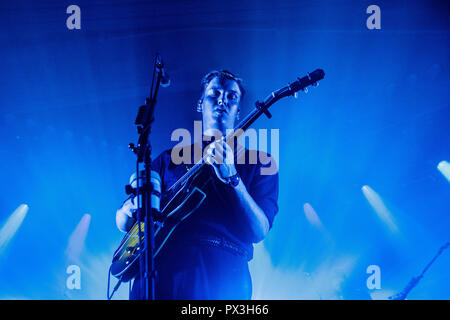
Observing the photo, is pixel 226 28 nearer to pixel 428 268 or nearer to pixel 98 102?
pixel 98 102

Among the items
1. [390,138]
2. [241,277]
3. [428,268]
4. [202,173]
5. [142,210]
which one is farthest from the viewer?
[390,138]

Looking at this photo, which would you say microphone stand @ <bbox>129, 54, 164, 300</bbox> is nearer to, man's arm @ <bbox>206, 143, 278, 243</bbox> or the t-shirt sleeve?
man's arm @ <bbox>206, 143, 278, 243</bbox>

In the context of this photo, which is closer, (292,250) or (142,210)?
(142,210)

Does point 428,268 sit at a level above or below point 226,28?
below

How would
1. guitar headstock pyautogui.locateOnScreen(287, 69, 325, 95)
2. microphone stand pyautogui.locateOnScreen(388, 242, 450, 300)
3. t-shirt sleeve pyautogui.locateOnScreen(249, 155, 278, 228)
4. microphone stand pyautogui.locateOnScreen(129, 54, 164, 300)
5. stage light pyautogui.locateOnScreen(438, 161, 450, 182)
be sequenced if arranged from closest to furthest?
microphone stand pyautogui.locateOnScreen(129, 54, 164, 300) → t-shirt sleeve pyautogui.locateOnScreen(249, 155, 278, 228) → guitar headstock pyautogui.locateOnScreen(287, 69, 325, 95) → microphone stand pyautogui.locateOnScreen(388, 242, 450, 300) → stage light pyautogui.locateOnScreen(438, 161, 450, 182)

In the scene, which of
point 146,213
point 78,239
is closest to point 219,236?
point 146,213

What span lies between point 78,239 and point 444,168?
2.68 metres

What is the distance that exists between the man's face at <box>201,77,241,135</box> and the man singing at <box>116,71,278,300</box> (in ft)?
1.30

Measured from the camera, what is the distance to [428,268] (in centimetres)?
254

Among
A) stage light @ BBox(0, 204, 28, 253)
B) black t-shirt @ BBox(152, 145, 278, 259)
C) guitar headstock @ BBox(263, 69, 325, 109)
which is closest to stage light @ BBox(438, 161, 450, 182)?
guitar headstock @ BBox(263, 69, 325, 109)

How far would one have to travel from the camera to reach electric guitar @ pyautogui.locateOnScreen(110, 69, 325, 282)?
1992mm

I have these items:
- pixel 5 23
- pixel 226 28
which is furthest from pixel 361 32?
pixel 5 23

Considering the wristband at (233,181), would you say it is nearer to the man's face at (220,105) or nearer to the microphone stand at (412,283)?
the man's face at (220,105)

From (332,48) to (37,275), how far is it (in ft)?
8.35
